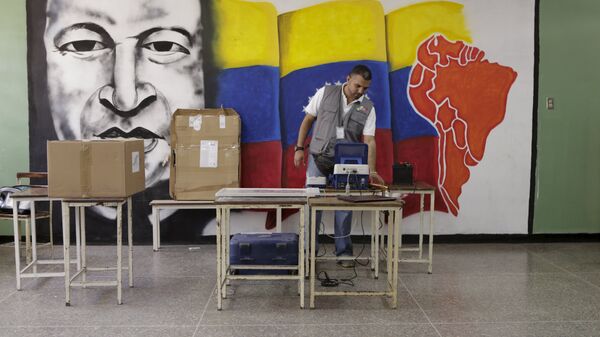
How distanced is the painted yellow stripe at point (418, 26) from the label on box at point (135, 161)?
290 centimetres

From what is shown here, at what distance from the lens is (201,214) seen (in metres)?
5.66

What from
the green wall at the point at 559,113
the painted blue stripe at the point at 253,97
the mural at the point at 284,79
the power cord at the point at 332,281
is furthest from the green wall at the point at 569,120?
the painted blue stripe at the point at 253,97

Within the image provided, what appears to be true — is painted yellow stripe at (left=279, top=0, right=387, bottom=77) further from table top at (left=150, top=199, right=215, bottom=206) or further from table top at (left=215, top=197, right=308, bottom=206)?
table top at (left=215, top=197, right=308, bottom=206)

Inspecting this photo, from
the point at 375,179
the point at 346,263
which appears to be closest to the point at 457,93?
the point at 375,179

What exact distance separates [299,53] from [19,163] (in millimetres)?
3111

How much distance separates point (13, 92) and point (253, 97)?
2.45m

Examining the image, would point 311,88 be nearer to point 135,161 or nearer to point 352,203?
point 135,161

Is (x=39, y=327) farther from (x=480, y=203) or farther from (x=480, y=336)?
(x=480, y=203)

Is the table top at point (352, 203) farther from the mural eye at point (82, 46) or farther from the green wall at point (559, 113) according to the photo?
the mural eye at point (82, 46)

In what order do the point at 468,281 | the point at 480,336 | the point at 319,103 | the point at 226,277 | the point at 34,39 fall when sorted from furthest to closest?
the point at 34,39 < the point at 319,103 < the point at 468,281 < the point at 226,277 < the point at 480,336

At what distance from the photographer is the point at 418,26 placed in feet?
18.4

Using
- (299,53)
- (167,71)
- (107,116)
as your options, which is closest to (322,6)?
(299,53)

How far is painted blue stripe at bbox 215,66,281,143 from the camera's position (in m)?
5.55

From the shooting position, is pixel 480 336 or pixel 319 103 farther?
pixel 319 103
